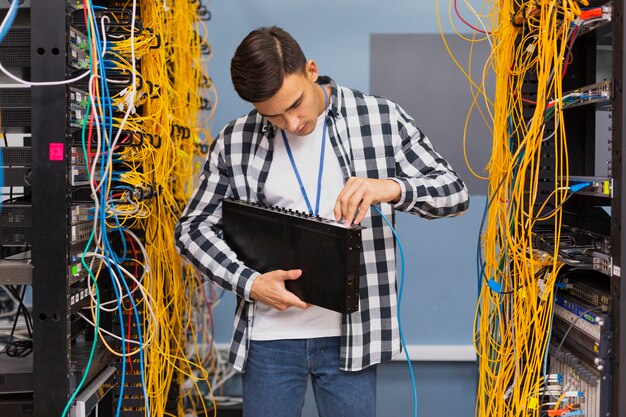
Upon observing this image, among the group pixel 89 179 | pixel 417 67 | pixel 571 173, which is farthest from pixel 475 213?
pixel 89 179

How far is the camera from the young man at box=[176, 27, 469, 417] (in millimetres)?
1448

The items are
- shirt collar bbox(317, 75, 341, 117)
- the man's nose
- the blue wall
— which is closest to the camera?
the man's nose

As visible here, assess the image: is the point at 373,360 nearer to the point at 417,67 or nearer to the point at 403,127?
the point at 403,127

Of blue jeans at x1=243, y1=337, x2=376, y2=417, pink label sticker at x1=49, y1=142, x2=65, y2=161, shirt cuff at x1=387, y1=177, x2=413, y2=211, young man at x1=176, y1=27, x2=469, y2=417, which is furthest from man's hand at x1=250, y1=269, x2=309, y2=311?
pink label sticker at x1=49, y1=142, x2=65, y2=161

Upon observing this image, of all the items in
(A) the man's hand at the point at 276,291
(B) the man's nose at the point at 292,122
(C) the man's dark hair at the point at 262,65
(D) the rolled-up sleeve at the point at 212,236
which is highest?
(C) the man's dark hair at the point at 262,65

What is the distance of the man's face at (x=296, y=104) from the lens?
53.2 inches

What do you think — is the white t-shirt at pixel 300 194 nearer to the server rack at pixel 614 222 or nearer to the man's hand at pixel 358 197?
the man's hand at pixel 358 197

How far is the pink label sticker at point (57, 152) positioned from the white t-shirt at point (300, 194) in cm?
47

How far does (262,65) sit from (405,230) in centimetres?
170

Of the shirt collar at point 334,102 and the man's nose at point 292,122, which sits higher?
the shirt collar at point 334,102

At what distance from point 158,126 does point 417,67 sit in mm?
1362

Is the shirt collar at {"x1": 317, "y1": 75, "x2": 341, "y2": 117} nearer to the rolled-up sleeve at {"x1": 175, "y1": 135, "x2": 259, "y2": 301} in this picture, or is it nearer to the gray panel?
the rolled-up sleeve at {"x1": 175, "y1": 135, "x2": 259, "y2": 301}

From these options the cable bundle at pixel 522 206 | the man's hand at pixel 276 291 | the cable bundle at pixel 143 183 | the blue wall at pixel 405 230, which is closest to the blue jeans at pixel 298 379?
the man's hand at pixel 276 291

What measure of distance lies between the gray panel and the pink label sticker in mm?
1783
